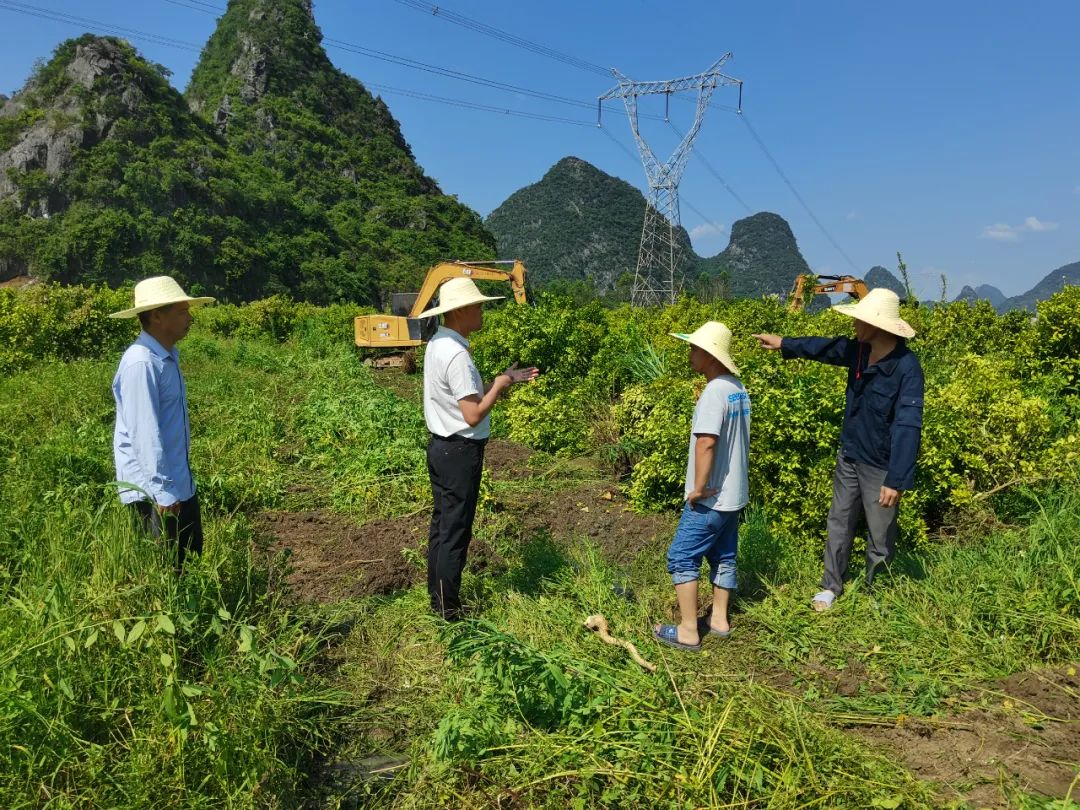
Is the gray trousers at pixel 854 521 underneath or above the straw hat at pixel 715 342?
underneath

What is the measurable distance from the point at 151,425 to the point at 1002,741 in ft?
12.1

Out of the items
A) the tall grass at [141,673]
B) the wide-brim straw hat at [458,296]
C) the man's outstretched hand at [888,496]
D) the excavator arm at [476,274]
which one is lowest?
the tall grass at [141,673]

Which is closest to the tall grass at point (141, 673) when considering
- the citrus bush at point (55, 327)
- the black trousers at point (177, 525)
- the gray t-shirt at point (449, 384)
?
the black trousers at point (177, 525)

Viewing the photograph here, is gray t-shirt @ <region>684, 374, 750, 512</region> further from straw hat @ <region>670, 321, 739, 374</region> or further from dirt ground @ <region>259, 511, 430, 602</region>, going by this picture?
dirt ground @ <region>259, 511, 430, 602</region>

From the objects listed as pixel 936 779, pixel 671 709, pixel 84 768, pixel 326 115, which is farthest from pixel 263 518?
pixel 326 115

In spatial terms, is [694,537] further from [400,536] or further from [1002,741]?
[400,536]

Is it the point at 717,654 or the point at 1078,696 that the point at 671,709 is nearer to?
the point at 717,654

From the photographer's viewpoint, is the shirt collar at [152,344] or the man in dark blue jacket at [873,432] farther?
the man in dark blue jacket at [873,432]

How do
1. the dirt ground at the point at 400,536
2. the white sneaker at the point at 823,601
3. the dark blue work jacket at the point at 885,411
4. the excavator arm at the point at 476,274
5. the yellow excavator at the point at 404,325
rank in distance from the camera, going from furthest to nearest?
1. the yellow excavator at the point at 404,325
2. the excavator arm at the point at 476,274
3. the dirt ground at the point at 400,536
4. the white sneaker at the point at 823,601
5. the dark blue work jacket at the point at 885,411

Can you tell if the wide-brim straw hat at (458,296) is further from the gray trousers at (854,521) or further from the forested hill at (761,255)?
the forested hill at (761,255)

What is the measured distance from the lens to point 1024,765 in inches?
97.8

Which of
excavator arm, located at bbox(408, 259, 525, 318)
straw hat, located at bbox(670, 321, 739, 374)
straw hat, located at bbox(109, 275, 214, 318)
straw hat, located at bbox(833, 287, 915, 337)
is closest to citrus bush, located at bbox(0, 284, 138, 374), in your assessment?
excavator arm, located at bbox(408, 259, 525, 318)

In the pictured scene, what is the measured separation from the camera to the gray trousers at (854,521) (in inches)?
153

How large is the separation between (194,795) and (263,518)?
3.73 metres
